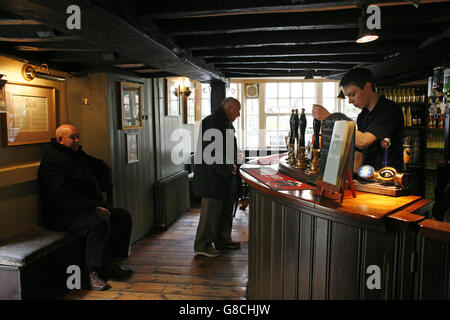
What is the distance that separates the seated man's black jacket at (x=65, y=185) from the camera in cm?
323

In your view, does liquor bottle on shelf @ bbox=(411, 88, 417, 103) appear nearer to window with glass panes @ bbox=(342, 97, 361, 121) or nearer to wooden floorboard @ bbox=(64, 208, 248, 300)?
window with glass panes @ bbox=(342, 97, 361, 121)

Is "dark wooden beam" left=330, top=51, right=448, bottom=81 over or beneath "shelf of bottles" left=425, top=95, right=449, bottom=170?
over

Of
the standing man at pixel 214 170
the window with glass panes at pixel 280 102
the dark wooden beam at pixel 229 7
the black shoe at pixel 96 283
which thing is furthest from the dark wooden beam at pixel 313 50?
the window with glass panes at pixel 280 102

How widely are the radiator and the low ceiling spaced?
1820 mm

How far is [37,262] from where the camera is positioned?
2801 mm

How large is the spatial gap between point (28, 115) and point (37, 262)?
56.2 inches

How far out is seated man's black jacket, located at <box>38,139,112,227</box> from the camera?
10.6 ft

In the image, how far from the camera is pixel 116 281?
3.44 metres

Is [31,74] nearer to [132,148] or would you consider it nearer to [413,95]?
[132,148]

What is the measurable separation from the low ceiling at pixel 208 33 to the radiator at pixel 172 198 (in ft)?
5.97

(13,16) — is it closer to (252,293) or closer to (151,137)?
(252,293)

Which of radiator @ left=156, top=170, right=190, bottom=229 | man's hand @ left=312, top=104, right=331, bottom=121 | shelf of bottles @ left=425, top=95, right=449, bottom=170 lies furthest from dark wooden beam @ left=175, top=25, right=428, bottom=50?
shelf of bottles @ left=425, top=95, right=449, bottom=170

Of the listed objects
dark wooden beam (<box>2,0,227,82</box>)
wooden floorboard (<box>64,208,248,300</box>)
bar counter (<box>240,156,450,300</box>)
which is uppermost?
dark wooden beam (<box>2,0,227,82</box>)

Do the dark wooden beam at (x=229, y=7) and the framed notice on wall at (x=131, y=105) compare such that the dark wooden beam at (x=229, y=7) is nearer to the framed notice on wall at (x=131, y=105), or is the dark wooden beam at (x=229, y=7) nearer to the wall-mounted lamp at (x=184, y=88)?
the framed notice on wall at (x=131, y=105)
